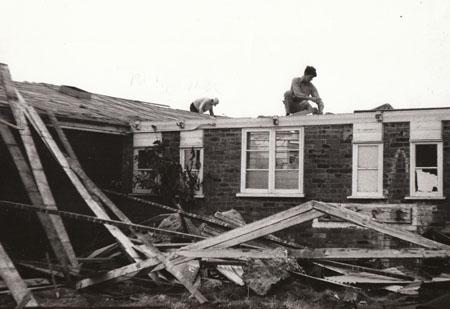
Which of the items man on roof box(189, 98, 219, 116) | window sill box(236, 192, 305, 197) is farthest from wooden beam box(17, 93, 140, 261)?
man on roof box(189, 98, 219, 116)

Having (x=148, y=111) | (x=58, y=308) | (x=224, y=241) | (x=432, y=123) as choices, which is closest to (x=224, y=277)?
(x=224, y=241)

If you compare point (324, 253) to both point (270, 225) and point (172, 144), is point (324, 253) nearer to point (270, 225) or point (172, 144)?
point (270, 225)

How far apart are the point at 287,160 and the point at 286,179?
17.1 inches

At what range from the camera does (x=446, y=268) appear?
1076 cm

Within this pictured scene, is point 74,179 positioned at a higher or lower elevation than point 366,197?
higher

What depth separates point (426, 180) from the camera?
534 inches

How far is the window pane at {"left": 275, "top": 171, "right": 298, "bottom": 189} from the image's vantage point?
14859 mm

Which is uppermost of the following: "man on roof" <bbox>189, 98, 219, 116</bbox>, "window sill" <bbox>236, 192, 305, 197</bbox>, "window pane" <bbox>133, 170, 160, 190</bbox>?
"man on roof" <bbox>189, 98, 219, 116</bbox>

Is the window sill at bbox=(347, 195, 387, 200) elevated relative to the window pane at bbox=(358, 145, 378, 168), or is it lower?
lower

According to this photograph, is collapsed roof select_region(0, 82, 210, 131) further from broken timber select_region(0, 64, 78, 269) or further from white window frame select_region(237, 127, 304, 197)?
white window frame select_region(237, 127, 304, 197)

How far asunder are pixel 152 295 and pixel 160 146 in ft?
21.0

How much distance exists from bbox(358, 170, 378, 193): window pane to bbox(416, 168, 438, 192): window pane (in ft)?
2.90

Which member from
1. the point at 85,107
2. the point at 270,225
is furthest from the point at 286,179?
the point at 85,107

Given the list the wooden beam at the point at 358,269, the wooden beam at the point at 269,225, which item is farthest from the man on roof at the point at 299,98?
the wooden beam at the point at 269,225
